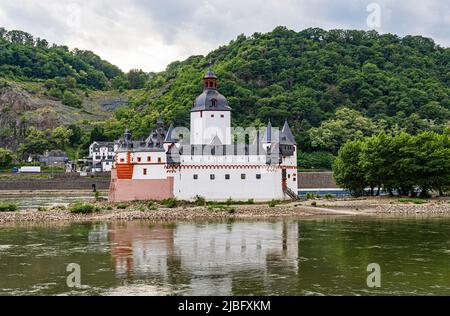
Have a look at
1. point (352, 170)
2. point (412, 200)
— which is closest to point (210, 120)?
point (352, 170)

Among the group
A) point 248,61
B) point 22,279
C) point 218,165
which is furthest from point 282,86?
A: point 22,279

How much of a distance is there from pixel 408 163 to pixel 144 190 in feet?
79.7

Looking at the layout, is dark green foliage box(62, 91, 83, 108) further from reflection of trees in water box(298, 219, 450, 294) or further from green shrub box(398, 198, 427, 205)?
reflection of trees in water box(298, 219, 450, 294)

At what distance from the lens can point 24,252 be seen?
33375 mm

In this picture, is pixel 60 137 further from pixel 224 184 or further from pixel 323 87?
pixel 224 184

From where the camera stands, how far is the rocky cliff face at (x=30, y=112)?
5710 inches

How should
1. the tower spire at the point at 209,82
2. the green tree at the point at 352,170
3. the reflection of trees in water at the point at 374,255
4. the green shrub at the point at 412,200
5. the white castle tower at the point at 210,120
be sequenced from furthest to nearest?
the green tree at the point at 352,170 < the tower spire at the point at 209,82 < the white castle tower at the point at 210,120 < the green shrub at the point at 412,200 < the reflection of trees in water at the point at 374,255

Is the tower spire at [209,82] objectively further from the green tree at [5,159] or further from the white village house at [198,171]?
the green tree at [5,159]

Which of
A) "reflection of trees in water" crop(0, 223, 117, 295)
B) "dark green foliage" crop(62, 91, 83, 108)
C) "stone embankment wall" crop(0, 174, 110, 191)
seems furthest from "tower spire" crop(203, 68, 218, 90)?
"dark green foliage" crop(62, 91, 83, 108)

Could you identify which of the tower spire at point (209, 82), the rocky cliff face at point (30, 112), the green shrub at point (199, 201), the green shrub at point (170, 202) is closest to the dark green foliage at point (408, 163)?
the green shrub at point (199, 201)

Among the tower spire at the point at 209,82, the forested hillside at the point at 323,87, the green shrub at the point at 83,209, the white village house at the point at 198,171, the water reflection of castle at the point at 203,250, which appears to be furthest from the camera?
the forested hillside at the point at 323,87

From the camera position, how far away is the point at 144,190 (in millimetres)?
60469

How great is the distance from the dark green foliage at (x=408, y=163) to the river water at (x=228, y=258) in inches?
593

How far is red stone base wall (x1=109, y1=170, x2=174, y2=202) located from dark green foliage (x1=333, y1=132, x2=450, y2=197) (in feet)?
61.8
